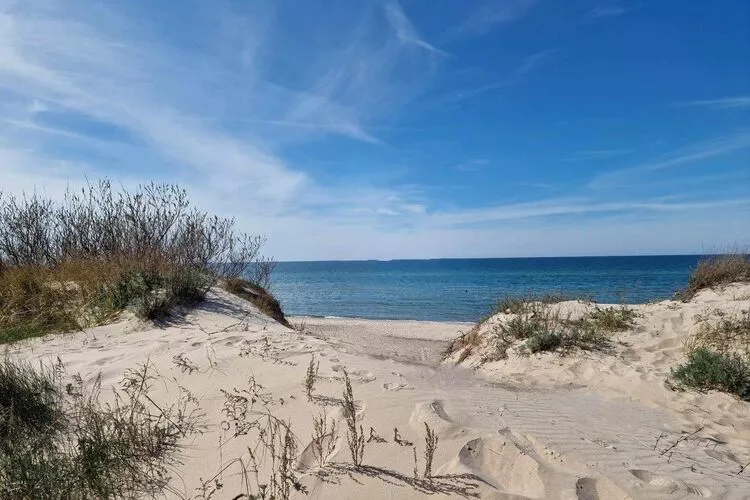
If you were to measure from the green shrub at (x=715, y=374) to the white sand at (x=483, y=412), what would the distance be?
A: 0.65 ft

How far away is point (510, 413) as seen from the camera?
4.03m

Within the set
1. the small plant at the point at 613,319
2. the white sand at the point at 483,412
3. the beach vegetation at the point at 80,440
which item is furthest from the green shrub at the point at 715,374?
the beach vegetation at the point at 80,440

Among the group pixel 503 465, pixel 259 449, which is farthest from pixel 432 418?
pixel 259 449

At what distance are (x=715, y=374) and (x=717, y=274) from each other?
7.99 m

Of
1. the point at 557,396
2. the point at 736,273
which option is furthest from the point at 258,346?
the point at 736,273

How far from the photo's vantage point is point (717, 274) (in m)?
11.6

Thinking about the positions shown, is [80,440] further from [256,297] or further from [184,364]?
[256,297]

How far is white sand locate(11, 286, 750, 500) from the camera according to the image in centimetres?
277

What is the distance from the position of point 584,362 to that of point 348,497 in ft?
16.7

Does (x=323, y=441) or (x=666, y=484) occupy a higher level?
(x=323, y=441)

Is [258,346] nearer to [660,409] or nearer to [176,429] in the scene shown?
[176,429]

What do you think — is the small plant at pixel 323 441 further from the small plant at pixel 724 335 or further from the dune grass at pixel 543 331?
the small plant at pixel 724 335

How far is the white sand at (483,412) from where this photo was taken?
277 cm

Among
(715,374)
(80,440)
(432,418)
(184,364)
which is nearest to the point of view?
(80,440)
